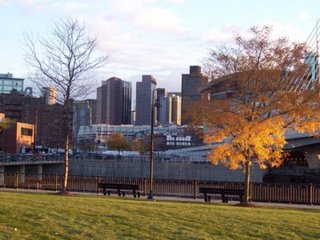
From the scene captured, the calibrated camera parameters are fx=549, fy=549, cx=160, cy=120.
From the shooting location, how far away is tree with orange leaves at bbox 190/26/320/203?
27.0m

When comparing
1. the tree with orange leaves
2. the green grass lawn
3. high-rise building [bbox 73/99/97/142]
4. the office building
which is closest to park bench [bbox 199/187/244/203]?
the tree with orange leaves

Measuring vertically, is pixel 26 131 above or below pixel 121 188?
above

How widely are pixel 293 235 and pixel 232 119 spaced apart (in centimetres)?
1591

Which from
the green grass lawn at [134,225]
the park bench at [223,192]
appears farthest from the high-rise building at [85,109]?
the green grass lawn at [134,225]

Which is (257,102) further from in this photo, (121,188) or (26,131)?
(26,131)

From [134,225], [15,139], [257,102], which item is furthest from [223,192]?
[15,139]

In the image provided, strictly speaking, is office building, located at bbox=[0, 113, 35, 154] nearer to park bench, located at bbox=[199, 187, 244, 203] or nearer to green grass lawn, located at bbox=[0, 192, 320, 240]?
park bench, located at bbox=[199, 187, 244, 203]

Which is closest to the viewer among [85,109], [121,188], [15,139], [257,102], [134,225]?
[134,225]

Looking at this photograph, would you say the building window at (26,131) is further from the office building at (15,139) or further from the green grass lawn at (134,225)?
the green grass lawn at (134,225)

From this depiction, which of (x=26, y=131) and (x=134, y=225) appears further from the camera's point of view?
(x=26, y=131)

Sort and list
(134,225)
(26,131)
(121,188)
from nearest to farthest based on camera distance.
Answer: (134,225)
(121,188)
(26,131)

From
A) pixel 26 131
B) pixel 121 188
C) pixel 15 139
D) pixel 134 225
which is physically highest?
pixel 26 131

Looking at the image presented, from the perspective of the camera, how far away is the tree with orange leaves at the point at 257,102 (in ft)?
88.7

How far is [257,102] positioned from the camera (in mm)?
28031
